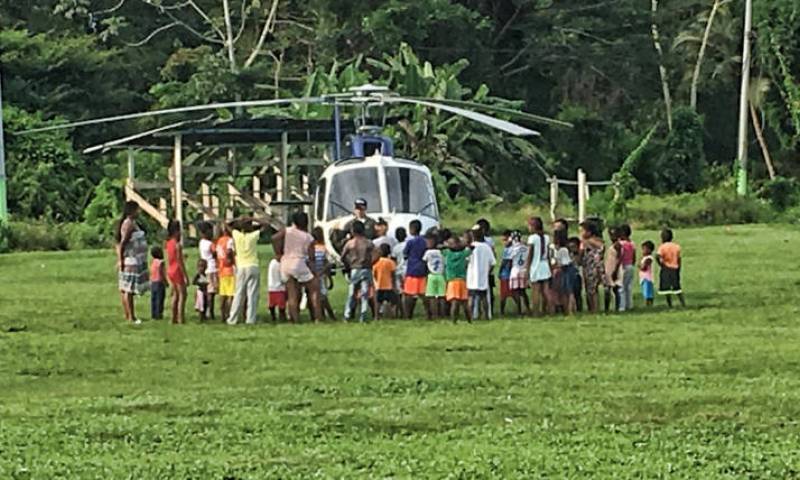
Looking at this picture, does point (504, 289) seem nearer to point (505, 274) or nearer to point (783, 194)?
point (505, 274)

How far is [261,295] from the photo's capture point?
21.3 metres

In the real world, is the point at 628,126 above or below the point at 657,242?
above

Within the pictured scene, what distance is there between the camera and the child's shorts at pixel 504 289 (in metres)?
18.3

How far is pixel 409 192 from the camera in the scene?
20.6 metres

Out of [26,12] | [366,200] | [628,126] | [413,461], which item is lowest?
[413,461]

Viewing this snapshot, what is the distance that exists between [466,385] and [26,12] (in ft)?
129

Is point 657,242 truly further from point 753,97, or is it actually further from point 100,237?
point 753,97

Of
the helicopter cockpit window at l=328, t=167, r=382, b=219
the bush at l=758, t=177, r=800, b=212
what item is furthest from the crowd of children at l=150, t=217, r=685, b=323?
the bush at l=758, t=177, r=800, b=212

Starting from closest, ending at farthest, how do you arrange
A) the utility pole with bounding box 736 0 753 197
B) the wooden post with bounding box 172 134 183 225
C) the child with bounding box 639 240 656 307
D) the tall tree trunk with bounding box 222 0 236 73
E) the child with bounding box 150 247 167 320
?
the child with bounding box 150 247 167 320 → the child with bounding box 639 240 656 307 → the wooden post with bounding box 172 134 183 225 → the utility pole with bounding box 736 0 753 197 → the tall tree trunk with bounding box 222 0 236 73

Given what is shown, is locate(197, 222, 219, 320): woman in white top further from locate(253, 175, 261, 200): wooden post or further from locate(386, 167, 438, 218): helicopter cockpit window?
locate(253, 175, 261, 200): wooden post

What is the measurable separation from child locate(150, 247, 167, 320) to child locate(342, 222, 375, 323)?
1.95 metres

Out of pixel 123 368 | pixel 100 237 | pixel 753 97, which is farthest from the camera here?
pixel 753 97

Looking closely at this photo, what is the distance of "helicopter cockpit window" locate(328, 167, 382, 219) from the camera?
67.4 feet

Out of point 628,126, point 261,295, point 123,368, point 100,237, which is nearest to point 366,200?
point 261,295
